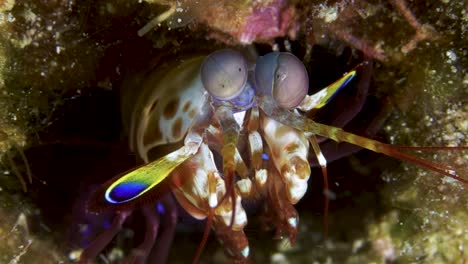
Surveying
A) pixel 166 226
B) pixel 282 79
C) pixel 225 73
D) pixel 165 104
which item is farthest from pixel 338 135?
pixel 166 226

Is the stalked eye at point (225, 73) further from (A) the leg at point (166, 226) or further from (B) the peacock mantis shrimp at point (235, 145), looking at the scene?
(A) the leg at point (166, 226)

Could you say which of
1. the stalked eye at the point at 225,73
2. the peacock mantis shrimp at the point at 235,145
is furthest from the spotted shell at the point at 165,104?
the stalked eye at the point at 225,73

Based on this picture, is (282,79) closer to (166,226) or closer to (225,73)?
(225,73)


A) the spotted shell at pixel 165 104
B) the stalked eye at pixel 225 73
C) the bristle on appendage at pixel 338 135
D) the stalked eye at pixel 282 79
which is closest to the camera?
the bristle on appendage at pixel 338 135

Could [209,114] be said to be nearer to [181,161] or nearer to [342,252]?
[181,161]

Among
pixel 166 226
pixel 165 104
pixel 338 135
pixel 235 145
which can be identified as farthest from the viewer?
pixel 166 226

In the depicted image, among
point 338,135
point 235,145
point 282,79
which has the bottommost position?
point 338,135

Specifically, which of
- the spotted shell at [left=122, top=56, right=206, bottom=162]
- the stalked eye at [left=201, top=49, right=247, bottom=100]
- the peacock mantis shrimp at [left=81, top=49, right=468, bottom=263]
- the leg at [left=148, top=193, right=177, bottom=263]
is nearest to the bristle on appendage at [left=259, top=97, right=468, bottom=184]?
the peacock mantis shrimp at [left=81, top=49, right=468, bottom=263]
